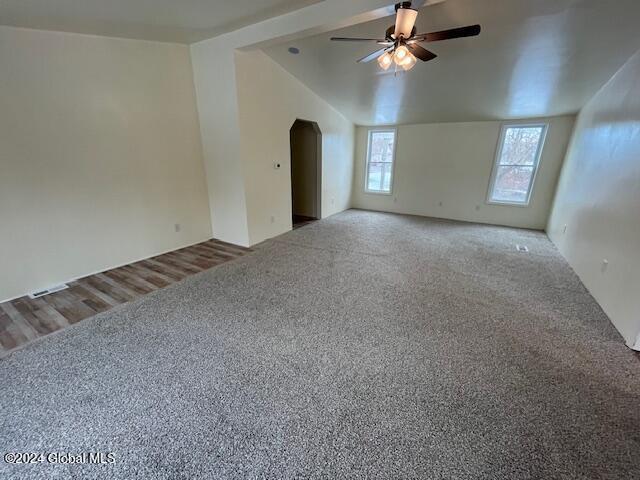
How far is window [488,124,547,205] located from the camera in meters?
5.26

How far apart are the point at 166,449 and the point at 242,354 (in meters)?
0.69

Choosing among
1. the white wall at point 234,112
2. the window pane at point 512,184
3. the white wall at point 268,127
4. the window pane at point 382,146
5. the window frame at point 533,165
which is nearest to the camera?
the white wall at point 234,112

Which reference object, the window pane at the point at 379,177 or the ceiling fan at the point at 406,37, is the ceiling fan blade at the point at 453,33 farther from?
the window pane at the point at 379,177

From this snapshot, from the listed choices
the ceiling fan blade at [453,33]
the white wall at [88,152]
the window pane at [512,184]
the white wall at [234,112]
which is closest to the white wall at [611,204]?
the window pane at [512,184]

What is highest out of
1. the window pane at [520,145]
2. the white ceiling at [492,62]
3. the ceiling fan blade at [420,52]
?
the white ceiling at [492,62]

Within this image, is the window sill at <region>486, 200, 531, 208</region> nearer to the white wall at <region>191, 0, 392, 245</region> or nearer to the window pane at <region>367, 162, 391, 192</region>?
the window pane at <region>367, 162, 391, 192</region>

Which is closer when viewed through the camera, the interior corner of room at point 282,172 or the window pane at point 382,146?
the interior corner of room at point 282,172

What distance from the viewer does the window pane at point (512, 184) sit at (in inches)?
214

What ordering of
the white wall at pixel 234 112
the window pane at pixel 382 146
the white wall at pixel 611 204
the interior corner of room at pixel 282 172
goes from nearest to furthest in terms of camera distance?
the interior corner of room at pixel 282 172 < the white wall at pixel 611 204 < the white wall at pixel 234 112 < the window pane at pixel 382 146

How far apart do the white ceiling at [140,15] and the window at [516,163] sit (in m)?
5.02

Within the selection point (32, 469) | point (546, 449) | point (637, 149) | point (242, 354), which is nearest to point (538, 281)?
point (637, 149)

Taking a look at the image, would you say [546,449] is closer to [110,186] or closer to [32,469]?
[32,469]

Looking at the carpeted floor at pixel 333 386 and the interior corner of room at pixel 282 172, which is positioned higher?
the interior corner of room at pixel 282 172

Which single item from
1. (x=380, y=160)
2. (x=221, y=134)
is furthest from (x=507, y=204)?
(x=221, y=134)
